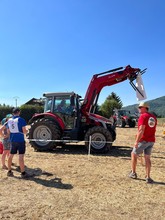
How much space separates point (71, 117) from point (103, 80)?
199 centimetres

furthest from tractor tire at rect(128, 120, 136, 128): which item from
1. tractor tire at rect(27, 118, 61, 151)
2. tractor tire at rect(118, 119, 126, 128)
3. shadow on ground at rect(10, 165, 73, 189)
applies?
shadow on ground at rect(10, 165, 73, 189)

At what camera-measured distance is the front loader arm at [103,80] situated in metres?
11.2

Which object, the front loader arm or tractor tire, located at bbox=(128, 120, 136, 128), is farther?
tractor tire, located at bbox=(128, 120, 136, 128)

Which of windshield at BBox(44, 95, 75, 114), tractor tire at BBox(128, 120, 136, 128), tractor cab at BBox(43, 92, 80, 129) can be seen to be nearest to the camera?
tractor cab at BBox(43, 92, 80, 129)

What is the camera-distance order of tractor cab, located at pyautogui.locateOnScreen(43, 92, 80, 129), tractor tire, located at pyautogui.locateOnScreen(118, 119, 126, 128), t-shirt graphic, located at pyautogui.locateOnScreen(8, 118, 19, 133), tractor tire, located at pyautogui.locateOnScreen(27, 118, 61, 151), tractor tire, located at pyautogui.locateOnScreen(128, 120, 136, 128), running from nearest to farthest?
t-shirt graphic, located at pyautogui.locateOnScreen(8, 118, 19, 133)
tractor tire, located at pyautogui.locateOnScreen(27, 118, 61, 151)
tractor cab, located at pyautogui.locateOnScreen(43, 92, 80, 129)
tractor tire, located at pyautogui.locateOnScreen(118, 119, 126, 128)
tractor tire, located at pyautogui.locateOnScreen(128, 120, 136, 128)

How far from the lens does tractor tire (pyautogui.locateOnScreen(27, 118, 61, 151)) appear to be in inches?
426

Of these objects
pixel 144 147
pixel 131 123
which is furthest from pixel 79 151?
pixel 131 123

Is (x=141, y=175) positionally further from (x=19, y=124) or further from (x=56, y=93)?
(x=56, y=93)

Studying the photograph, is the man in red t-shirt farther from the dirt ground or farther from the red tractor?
the red tractor

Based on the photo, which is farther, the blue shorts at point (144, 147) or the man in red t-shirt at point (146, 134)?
the blue shorts at point (144, 147)

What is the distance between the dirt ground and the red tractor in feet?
7.12

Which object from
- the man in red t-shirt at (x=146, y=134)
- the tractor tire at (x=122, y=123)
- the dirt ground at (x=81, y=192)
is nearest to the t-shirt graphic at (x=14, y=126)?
the dirt ground at (x=81, y=192)

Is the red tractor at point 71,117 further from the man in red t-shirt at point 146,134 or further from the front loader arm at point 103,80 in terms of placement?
the man in red t-shirt at point 146,134

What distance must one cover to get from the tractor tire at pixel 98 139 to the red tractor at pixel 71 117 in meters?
0.24
